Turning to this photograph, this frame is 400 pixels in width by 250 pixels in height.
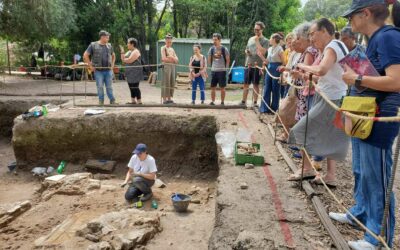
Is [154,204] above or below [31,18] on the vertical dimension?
below

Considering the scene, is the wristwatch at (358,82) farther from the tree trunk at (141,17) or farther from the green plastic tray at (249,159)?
the tree trunk at (141,17)

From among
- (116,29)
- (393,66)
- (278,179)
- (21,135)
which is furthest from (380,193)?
(116,29)

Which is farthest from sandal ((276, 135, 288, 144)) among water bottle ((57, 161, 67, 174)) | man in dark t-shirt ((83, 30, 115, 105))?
water bottle ((57, 161, 67, 174))

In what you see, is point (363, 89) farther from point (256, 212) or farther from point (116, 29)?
point (116, 29)

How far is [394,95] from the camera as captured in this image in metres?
2.77

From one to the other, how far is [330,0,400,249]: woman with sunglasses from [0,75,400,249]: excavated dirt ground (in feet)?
2.12

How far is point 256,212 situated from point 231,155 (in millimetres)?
2240

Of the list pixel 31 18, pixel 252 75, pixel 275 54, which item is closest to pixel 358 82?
pixel 275 54

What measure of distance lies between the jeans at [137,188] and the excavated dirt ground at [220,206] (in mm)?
240

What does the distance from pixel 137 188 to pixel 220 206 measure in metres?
3.49

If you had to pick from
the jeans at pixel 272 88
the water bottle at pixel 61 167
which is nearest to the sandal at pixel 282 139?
the jeans at pixel 272 88

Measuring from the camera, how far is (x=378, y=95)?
9.30ft

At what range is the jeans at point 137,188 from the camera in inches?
287

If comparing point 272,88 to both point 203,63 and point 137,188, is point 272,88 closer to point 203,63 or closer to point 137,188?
point 203,63
